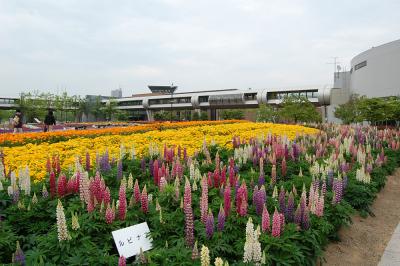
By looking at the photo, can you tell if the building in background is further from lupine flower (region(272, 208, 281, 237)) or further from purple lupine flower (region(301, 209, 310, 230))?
lupine flower (region(272, 208, 281, 237))

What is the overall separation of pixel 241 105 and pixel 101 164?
7583 cm

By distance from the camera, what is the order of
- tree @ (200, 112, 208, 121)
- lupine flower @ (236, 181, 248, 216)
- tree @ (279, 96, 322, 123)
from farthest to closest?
tree @ (200, 112, 208, 121) < tree @ (279, 96, 322, 123) < lupine flower @ (236, 181, 248, 216)

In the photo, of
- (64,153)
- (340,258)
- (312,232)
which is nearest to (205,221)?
(312,232)

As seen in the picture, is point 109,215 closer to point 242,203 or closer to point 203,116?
point 242,203

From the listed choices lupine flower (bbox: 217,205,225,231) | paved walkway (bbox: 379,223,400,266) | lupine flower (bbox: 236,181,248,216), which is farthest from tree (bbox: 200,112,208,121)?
lupine flower (bbox: 217,205,225,231)

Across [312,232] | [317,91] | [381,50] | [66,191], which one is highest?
[381,50]

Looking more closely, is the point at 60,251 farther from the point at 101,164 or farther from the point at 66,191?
the point at 101,164

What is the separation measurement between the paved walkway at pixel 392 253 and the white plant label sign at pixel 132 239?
3515 mm

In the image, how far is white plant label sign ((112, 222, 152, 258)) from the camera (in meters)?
3.75

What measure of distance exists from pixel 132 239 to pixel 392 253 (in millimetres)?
4163

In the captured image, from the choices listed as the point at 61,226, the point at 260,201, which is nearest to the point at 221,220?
the point at 260,201

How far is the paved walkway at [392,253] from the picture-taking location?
5.50 m

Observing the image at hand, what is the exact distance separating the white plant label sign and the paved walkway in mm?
3515

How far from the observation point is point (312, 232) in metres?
4.52
